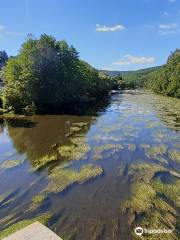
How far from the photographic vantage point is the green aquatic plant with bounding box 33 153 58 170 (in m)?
20.9

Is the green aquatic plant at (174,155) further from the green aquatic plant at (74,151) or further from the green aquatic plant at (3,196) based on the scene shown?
the green aquatic plant at (3,196)

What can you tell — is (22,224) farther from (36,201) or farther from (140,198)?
(140,198)

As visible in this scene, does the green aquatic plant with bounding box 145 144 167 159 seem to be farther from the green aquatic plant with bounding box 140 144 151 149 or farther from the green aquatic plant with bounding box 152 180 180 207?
the green aquatic plant with bounding box 152 180 180 207

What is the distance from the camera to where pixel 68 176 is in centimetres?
1852

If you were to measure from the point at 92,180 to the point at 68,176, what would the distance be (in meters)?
1.69

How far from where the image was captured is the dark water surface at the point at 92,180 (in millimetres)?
12992

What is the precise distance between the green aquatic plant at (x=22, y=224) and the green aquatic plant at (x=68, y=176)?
301cm

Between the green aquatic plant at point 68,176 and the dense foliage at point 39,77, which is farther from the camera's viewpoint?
the dense foliage at point 39,77

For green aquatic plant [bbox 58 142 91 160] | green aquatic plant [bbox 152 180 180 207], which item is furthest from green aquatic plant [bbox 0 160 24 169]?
green aquatic plant [bbox 152 180 180 207]

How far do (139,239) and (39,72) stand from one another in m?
43.7

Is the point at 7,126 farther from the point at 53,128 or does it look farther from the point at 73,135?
the point at 73,135

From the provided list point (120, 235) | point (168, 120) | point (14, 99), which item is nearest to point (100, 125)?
point (168, 120)

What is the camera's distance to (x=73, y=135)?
3159 cm

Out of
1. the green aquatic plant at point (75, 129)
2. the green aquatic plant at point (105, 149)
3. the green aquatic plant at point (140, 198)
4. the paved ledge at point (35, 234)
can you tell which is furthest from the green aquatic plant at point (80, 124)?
the paved ledge at point (35, 234)
